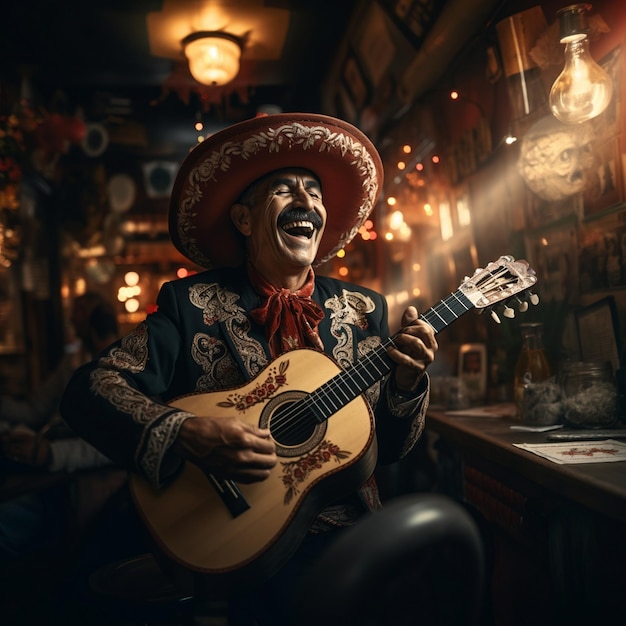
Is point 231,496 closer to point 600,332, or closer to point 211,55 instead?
point 600,332

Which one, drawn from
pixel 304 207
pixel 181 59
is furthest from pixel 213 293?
pixel 181 59

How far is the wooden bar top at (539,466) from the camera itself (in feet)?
4.45

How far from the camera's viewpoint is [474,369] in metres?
3.38

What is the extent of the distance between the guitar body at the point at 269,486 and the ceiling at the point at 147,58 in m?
3.79

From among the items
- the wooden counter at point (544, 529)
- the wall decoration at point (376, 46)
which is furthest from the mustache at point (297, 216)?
the wall decoration at point (376, 46)

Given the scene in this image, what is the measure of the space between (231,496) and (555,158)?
71.8 inches

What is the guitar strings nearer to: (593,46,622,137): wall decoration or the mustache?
the mustache

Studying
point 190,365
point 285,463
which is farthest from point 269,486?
point 190,365

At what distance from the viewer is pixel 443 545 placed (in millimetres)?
1029

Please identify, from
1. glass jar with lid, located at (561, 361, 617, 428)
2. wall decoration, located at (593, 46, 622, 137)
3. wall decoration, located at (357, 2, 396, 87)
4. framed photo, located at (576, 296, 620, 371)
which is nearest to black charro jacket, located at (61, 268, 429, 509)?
glass jar with lid, located at (561, 361, 617, 428)

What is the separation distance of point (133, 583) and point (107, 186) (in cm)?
758

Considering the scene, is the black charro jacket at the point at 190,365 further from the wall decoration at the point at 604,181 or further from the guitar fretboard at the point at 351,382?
the wall decoration at the point at 604,181

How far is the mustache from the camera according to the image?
200 cm

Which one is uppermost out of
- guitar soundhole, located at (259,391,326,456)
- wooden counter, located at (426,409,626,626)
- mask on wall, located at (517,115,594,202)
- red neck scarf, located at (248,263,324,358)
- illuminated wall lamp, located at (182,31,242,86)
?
illuminated wall lamp, located at (182,31,242,86)
